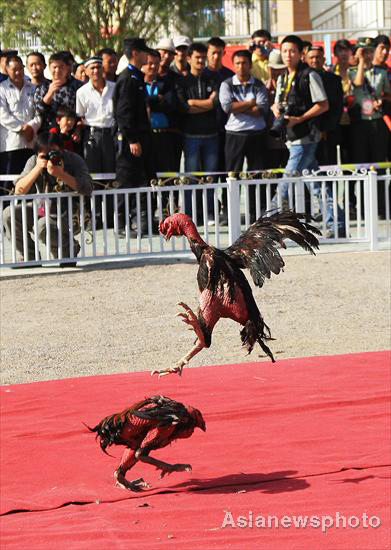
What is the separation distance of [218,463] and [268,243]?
120 inches

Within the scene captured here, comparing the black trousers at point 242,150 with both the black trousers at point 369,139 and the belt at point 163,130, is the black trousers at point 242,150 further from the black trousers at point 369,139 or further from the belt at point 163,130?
the black trousers at point 369,139

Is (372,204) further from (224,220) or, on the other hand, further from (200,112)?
(200,112)

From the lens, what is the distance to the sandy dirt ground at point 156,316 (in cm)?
802

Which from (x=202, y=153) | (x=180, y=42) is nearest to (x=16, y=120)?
(x=202, y=153)

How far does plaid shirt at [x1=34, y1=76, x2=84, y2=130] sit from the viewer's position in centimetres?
A: 1224

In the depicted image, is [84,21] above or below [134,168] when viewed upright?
above

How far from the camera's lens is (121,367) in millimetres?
7754

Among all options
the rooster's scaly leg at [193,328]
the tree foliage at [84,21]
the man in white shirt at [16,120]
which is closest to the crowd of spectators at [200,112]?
the man in white shirt at [16,120]

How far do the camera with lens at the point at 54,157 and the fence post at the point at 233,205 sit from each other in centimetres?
205

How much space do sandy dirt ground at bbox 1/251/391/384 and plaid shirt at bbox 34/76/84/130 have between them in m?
1.69

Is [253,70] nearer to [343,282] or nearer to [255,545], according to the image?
[343,282]

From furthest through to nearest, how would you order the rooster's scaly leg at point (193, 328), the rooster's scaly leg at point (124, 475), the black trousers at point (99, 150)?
1. the black trousers at point (99, 150)
2. the rooster's scaly leg at point (124, 475)
3. the rooster's scaly leg at point (193, 328)

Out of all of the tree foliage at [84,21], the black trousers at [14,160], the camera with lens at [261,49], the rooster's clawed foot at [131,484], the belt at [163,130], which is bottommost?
the rooster's clawed foot at [131,484]

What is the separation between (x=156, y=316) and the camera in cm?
941
